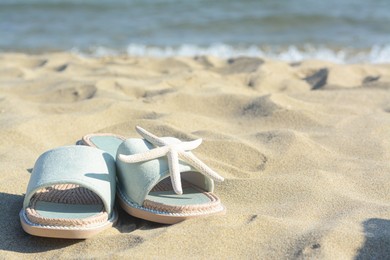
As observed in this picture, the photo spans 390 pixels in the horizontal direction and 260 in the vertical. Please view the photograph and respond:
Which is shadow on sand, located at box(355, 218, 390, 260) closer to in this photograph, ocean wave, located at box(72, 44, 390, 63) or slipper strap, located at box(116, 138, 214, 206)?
slipper strap, located at box(116, 138, 214, 206)

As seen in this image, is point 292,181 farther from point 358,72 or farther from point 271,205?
point 358,72

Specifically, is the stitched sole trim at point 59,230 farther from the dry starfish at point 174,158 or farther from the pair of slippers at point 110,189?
the dry starfish at point 174,158

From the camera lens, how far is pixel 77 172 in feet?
7.41

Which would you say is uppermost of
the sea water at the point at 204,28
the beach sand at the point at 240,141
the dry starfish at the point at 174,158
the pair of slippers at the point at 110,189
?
the dry starfish at the point at 174,158

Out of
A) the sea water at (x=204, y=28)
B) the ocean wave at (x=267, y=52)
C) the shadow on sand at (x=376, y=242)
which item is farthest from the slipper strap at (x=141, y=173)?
the sea water at (x=204, y=28)

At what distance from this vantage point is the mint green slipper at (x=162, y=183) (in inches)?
89.5

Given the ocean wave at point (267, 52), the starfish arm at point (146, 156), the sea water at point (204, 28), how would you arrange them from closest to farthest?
the starfish arm at point (146, 156), the ocean wave at point (267, 52), the sea water at point (204, 28)

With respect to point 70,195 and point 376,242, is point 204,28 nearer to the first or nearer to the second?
point 70,195

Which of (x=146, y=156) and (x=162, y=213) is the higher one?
(x=146, y=156)

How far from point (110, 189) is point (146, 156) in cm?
19

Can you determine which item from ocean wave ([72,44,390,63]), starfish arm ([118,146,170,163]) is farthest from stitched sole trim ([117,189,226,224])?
ocean wave ([72,44,390,63])

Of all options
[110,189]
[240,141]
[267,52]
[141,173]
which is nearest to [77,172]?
[110,189]

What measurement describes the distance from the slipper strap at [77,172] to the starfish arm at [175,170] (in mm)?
245

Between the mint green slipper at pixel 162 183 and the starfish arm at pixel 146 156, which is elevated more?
the starfish arm at pixel 146 156
